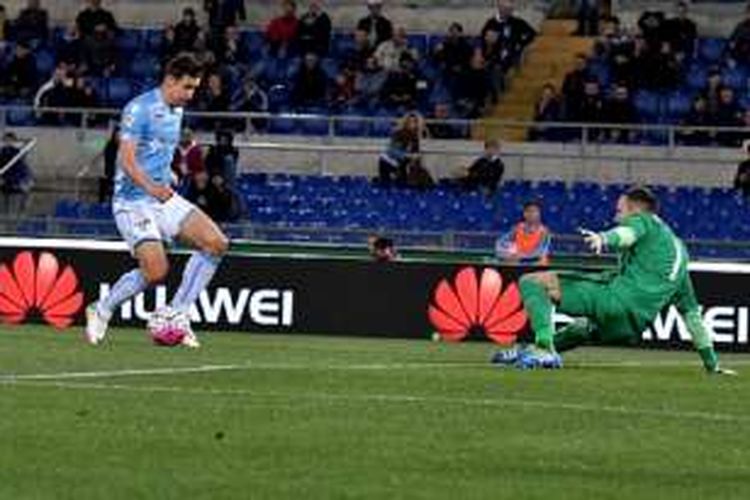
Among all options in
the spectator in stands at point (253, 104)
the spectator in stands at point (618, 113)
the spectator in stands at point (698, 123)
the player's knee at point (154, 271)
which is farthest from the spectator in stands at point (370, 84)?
the player's knee at point (154, 271)

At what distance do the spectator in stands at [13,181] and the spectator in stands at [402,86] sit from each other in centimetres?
522

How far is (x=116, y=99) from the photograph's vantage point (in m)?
37.1

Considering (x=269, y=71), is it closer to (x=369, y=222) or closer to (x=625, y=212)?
(x=369, y=222)

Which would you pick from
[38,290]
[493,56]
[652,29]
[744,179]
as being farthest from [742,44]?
[38,290]

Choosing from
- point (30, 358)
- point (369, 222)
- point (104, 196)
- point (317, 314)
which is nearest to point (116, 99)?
point (104, 196)

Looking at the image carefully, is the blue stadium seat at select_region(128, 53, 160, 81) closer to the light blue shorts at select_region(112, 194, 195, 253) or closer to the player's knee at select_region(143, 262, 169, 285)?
the light blue shorts at select_region(112, 194, 195, 253)

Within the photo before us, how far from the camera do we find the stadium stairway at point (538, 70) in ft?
118

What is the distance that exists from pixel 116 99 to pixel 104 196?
3.91 meters

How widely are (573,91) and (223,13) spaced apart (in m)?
7.01

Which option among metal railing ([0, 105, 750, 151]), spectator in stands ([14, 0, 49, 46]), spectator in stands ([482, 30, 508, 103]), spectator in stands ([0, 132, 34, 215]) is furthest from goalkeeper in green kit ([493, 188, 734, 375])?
spectator in stands ([14, 0, 49, 46])

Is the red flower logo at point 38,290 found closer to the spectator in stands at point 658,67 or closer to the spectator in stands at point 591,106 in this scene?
the spectator in stands at point 591,106

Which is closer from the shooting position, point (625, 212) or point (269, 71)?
point (625, 212)

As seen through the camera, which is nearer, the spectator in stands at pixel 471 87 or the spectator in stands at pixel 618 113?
the spectator in stands at pixel 618 113

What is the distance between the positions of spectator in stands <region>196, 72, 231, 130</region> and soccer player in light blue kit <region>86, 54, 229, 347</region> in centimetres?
1508
